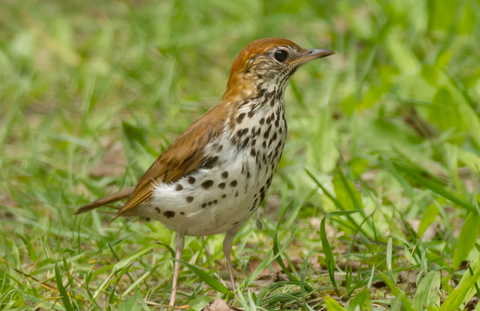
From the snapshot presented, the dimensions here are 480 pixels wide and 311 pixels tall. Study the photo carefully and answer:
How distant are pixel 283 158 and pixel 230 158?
181 centimetres

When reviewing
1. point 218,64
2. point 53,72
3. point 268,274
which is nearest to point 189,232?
point 268,274

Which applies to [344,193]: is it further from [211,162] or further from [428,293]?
[428,293]

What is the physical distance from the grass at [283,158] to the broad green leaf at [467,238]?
0.01 m

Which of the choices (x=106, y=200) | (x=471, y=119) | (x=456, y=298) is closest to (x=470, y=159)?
(x=471, y=119)

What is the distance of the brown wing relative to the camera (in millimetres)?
3416

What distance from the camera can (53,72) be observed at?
7.45 metres

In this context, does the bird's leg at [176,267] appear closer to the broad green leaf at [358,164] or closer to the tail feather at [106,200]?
the tail feather at [106,200]

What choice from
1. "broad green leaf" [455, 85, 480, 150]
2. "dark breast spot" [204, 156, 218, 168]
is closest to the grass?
"broad green leaf" [455, 85, 480, 150]

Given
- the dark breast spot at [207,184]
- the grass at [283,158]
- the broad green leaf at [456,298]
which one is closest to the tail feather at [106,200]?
the grass at [283,158]

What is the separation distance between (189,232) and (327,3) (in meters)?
4.72

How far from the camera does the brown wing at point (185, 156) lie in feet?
11.2

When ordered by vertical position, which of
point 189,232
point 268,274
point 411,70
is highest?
point 411,70

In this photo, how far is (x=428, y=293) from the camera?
2982 millimetres

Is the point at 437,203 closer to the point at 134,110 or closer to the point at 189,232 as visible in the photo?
the point at 189,232
